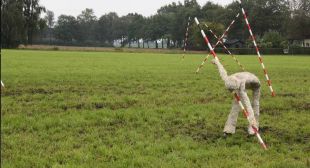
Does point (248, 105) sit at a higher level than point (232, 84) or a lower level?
lower

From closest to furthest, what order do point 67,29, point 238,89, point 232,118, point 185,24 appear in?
point 238,89 < point 232,118 < point 185,24 < point 67,29

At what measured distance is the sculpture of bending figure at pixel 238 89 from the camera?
8.77 meters

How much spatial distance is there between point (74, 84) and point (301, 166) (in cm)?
1297

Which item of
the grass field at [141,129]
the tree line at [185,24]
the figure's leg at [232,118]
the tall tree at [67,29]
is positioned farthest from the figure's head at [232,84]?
the tall tree at [67,29]

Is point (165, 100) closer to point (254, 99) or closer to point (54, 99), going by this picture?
point (54, 99)

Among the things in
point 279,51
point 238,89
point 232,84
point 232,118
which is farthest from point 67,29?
point 232,84

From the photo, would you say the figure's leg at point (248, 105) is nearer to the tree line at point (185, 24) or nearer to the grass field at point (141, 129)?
the grass field at point (141, 129)

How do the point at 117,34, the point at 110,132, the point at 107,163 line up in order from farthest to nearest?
the point at 117,34, the point at 110,132, the point at 107,163

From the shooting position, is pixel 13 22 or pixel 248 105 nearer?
pixel 248 105

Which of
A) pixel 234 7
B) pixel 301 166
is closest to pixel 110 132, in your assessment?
pixel 301 166

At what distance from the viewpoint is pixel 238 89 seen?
29.3 ft

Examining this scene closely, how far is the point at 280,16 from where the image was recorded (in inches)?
5059

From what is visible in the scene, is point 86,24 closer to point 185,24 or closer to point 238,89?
point 185,24

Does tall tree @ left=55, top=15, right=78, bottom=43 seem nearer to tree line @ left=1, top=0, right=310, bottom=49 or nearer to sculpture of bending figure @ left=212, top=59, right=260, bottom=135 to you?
tree line @ left=1, top=0, right=310, bottom=49
